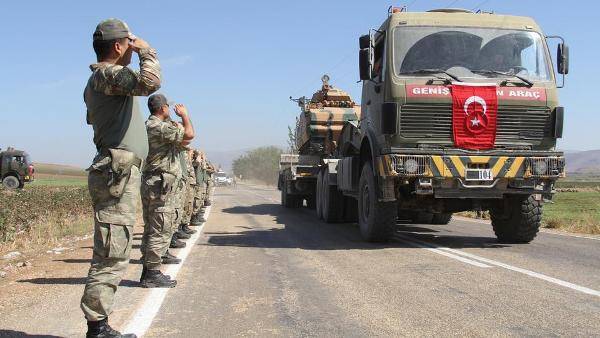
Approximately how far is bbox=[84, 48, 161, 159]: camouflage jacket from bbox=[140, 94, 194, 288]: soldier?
1.69 m

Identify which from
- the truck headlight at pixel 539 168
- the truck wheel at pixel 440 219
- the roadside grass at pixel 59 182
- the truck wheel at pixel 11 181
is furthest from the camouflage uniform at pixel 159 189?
the roadside grass at pixel 59 182

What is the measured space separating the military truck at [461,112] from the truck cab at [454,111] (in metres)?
0.01

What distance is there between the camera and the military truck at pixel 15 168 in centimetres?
3362

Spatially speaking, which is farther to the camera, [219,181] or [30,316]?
[219,181]

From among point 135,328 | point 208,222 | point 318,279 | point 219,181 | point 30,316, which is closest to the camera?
point 135,328

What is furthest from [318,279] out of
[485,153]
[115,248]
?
[485,153]

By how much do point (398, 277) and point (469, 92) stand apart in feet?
10.3

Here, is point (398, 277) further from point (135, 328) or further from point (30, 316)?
point (30, 316)

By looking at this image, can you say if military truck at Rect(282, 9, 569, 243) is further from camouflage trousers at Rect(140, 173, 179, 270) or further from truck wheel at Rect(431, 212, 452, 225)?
truck wheel at Rect(431, 212, 452, 225)

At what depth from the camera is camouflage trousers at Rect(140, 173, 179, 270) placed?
227 inches

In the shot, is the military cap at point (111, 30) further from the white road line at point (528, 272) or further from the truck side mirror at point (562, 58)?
the truck side mirror at point (562, 58)

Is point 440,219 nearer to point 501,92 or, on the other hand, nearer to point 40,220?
point 501,92

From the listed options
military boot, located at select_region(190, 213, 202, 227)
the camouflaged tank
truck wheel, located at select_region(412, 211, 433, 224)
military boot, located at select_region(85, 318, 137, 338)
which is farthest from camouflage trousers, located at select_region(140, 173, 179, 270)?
the camouflaged tank

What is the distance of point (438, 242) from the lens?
366 inches
